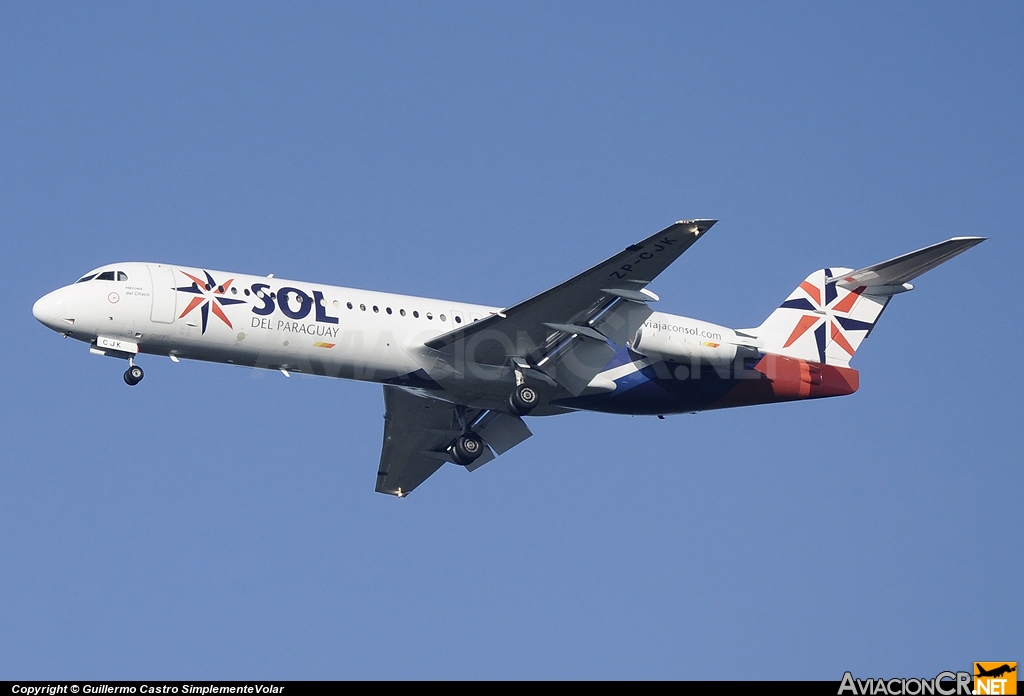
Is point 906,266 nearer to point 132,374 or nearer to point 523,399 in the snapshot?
point 523,399

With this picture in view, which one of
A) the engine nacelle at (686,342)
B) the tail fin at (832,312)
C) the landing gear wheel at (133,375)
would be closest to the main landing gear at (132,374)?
the landing gear wheel at (133,375)

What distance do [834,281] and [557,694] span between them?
1485cm

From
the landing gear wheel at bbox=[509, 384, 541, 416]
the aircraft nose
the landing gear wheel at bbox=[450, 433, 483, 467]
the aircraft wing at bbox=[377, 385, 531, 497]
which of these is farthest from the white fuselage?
the landing gear wheel at bbox=[450, 433, 483, 467]

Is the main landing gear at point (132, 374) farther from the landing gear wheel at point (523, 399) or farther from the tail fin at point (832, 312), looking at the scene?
the tail fin at point (832, 312)

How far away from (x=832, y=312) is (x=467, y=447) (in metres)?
9.18

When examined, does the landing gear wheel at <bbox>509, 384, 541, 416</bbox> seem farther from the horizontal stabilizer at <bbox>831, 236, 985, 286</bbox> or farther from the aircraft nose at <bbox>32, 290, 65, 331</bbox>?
the aircraft nose at <bbox>32, 290, 65, 331</bbox>

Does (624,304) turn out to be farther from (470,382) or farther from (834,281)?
(834,281)

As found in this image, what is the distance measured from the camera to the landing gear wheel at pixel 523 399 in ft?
89.1

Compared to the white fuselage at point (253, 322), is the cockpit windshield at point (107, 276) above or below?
above

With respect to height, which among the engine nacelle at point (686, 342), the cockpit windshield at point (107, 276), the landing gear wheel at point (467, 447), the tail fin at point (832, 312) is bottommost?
the landing gear wheel at point (467, 447)

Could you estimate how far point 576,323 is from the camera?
26.6 m

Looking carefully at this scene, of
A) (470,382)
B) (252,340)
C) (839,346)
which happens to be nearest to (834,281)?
(839,346)

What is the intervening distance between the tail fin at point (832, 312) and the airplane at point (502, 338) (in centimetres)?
3

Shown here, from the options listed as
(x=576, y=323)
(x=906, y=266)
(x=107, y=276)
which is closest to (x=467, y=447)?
(x=576, y=323)
